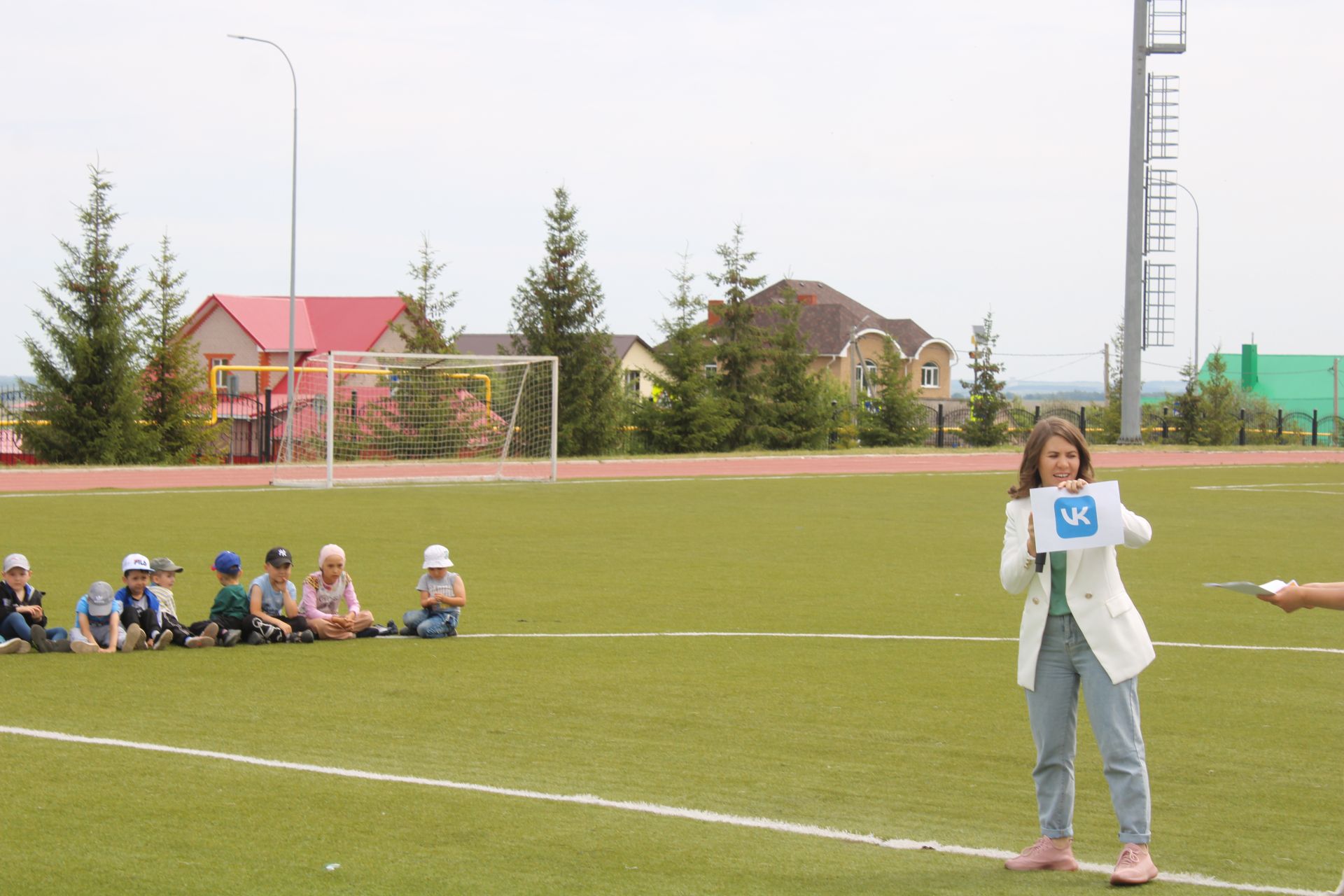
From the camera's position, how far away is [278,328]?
75438mm

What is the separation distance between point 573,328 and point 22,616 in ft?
104

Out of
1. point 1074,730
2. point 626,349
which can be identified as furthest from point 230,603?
point 626,349

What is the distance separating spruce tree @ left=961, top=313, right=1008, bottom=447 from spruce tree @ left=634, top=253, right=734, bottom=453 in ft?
29.3

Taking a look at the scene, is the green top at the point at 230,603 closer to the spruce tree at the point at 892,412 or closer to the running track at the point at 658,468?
the running track at the point at 658,468

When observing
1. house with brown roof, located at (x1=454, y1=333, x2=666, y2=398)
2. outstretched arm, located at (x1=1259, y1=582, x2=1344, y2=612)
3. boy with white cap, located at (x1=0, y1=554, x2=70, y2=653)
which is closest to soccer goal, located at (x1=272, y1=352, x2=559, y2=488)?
house with brown roof, located at (x1=454, y1=333, x2=666, y2=398)

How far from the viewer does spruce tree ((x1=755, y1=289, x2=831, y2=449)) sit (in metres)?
46.3

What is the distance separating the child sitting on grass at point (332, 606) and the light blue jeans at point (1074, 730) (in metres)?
6.65

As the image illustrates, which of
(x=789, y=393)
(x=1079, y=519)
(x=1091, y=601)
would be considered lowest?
(x=1091, y=601)

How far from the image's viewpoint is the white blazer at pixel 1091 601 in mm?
5367

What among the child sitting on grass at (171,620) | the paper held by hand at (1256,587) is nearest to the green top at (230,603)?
the child sitting on grass at (171,620)

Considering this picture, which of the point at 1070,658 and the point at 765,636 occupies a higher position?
the point at 1070,658

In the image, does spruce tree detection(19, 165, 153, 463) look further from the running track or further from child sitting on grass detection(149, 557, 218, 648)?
child sitting on grass detection(149, 557, 218, 648)

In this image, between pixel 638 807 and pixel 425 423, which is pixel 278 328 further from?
pixel 638 807

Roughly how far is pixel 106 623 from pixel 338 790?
15.0ft
